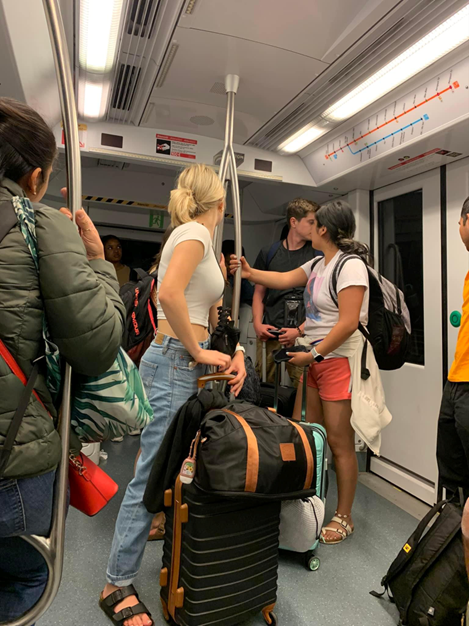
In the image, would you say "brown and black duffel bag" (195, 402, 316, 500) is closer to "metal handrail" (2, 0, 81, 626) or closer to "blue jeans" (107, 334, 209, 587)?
"blue jeans" (107, 334, 209, 587)

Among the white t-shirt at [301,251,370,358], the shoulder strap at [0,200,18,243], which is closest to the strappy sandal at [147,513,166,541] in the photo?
the white t-shirt at [301,251,370,358]

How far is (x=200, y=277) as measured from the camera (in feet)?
5.90

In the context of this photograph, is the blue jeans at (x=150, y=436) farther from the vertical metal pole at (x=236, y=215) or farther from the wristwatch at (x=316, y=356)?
the wristwatch at (x=316, y=356)

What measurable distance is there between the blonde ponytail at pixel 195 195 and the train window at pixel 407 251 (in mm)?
1898

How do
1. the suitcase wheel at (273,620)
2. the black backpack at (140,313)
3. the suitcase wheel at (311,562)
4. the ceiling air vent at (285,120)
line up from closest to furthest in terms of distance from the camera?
the suitcase wheel at (273,620) < the suitcase wheel at (311,562) < the ceiling air vent at (285,120) < the black backpack at (140,313)

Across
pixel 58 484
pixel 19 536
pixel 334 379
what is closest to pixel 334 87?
pixel 334 379

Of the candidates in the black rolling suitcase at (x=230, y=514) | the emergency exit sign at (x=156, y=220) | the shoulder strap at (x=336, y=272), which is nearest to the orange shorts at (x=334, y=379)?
the shoulder strap at (x=336, y=272)

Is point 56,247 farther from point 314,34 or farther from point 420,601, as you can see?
point 420,601

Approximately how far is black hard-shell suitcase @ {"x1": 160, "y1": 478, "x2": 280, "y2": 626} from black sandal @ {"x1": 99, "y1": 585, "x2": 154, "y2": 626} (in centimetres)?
10

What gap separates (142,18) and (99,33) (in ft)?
0.72

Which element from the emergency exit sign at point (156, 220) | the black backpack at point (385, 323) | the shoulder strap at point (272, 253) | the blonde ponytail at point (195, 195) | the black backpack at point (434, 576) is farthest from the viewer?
the emergency exit sign at point (156, 220)

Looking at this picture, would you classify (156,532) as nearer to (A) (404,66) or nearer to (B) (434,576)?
(B) (434,576)

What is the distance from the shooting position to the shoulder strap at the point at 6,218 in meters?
0.84

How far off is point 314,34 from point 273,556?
228 centimetres
